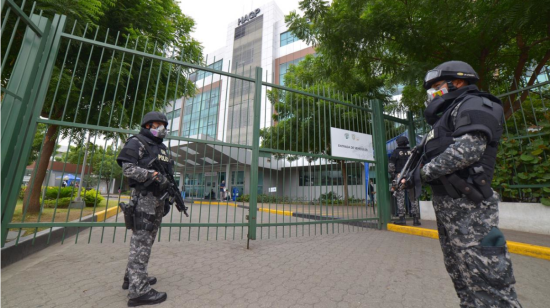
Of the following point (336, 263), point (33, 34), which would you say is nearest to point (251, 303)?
point (336, 263)

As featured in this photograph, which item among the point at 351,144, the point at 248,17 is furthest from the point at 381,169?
the point at 248,17

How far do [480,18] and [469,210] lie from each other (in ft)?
16.6

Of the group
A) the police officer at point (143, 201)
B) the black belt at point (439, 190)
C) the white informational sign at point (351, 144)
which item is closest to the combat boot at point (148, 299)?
the police officer at point (143, 201)

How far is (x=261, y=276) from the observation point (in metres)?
2.74

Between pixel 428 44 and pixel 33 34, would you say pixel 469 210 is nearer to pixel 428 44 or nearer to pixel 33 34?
pixel 33 34

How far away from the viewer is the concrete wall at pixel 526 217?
180 inches

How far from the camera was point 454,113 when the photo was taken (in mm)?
1677

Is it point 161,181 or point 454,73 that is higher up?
point 454,73

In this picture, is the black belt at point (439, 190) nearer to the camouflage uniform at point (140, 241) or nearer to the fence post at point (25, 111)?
the camouflage uniform at point (140, 241)

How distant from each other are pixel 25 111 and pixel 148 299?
2752mm

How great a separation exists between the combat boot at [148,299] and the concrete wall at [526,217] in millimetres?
6548

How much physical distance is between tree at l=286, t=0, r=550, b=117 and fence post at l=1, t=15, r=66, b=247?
467 cm

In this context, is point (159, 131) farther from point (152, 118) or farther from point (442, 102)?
point (442, 102)

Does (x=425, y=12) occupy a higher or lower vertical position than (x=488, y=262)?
higher
